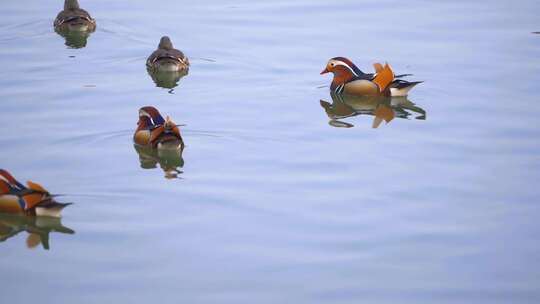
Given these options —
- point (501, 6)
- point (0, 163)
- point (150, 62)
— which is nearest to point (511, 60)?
point (501, 6)

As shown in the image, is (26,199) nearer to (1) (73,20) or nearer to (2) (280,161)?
(2) (280,161)

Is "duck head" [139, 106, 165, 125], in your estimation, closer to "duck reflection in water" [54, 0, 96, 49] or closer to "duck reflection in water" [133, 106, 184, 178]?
"duck reflection in water" [133, 106, 184, 178]

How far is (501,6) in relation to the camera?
23.0 metres

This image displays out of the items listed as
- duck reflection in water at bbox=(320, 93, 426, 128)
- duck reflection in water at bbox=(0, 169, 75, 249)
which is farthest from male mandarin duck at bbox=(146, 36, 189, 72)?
duck reflection in water at bbox=(0, 169, 75, 249)

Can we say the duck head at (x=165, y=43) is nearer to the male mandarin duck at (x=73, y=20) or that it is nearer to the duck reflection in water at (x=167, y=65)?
the duck reflection in water at (x=167, y=65)

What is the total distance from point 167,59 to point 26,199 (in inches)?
271

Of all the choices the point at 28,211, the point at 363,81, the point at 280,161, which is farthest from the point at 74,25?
the point at 28,211

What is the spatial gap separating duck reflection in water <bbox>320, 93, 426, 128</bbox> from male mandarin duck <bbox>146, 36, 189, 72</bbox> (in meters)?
2.69

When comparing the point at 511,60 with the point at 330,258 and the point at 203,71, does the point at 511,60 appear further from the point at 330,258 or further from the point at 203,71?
the point at 330,258

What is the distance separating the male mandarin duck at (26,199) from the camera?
1203 cm

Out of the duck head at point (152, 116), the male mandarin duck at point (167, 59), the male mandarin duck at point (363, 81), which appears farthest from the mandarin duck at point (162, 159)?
the male mandarin duck at point (363, 81)

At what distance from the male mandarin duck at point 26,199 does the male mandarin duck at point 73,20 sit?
9.14m

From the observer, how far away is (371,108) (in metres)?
17.2

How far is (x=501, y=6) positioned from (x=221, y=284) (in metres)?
14.1
